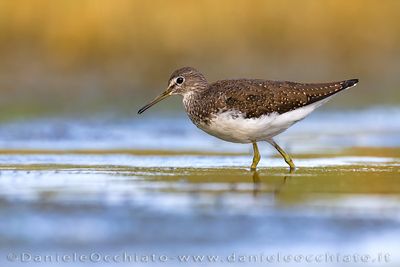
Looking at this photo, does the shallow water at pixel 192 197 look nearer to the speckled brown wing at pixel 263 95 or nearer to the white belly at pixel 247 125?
the white belly at pixel 247 125

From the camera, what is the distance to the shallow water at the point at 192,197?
285 inches

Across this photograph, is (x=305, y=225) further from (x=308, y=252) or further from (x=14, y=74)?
(x=14, y=74)

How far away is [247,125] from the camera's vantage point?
1136 centimetres

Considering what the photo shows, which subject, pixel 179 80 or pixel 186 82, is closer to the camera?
pixel 186 82

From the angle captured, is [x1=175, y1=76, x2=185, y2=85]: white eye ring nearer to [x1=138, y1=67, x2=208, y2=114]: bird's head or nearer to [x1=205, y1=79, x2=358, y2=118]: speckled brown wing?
[x1=138, y1=67, x2=208, y2=114]: bird's head

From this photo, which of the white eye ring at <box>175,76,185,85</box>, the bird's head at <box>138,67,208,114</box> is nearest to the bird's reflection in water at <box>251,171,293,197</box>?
the bird's head at <box>138,67,208,114</box>

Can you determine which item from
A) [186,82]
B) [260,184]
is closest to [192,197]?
[260,184]

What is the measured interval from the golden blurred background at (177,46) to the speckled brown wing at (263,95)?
22.0ft

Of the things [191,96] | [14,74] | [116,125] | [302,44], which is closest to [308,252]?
[191,96]

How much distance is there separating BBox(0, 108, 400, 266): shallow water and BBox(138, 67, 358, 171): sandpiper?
1.37ft

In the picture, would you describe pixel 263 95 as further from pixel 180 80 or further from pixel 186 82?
pixel 180 80

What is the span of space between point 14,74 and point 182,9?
4.57 metres

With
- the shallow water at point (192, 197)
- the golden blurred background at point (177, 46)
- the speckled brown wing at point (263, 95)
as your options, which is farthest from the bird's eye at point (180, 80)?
the golden blurred background at point (177, 46)

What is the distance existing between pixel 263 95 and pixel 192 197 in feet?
8.92
